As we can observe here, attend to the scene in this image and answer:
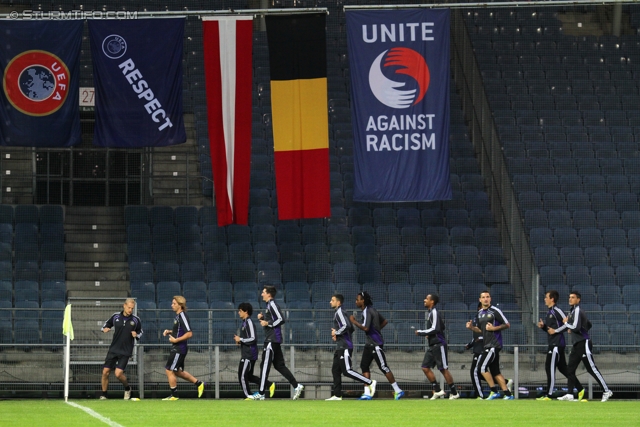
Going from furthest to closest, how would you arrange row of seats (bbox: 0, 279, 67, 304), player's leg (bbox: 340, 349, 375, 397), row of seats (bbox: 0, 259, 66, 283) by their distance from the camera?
row of seats (bbox: 0, 259, 66, 283)
row of seats (bbox: 0, 279, 67, 304)
player's leg (bbox: 340, 349, 375, 397)

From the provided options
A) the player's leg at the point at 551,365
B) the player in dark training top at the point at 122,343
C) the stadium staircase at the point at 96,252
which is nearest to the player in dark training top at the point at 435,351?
the player's leg at the point at 551,365

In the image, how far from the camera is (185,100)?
1156 inches

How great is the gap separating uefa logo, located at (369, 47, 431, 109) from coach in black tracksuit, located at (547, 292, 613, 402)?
433cm

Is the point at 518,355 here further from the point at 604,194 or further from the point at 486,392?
the point at 604,194

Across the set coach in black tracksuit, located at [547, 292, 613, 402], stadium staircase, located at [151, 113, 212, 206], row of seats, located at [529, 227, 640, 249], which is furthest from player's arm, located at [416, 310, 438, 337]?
stadium staircase, located at [151, 113, 212, 206]

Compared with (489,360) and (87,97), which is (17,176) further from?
(489,360)

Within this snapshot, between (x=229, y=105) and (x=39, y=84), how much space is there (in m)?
3.31

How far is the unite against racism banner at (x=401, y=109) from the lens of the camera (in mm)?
20031

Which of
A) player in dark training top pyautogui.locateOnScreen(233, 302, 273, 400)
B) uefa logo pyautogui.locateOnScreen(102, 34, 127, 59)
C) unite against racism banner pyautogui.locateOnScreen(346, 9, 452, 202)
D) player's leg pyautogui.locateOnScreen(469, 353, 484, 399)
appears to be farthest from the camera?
uefa logo pyautogui.locateOnScreen(102, 34, 127, 59)

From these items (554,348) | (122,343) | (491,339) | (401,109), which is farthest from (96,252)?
(554,348)

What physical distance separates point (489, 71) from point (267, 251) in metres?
9.33

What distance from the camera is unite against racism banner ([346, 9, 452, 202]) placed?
65.7 ft

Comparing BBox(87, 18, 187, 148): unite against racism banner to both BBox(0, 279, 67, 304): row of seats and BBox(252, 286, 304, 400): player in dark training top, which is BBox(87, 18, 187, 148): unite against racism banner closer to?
BBox(252, 286, 304, 400): player in dark training top

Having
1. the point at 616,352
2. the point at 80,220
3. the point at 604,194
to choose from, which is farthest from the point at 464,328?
the point at 80,220
